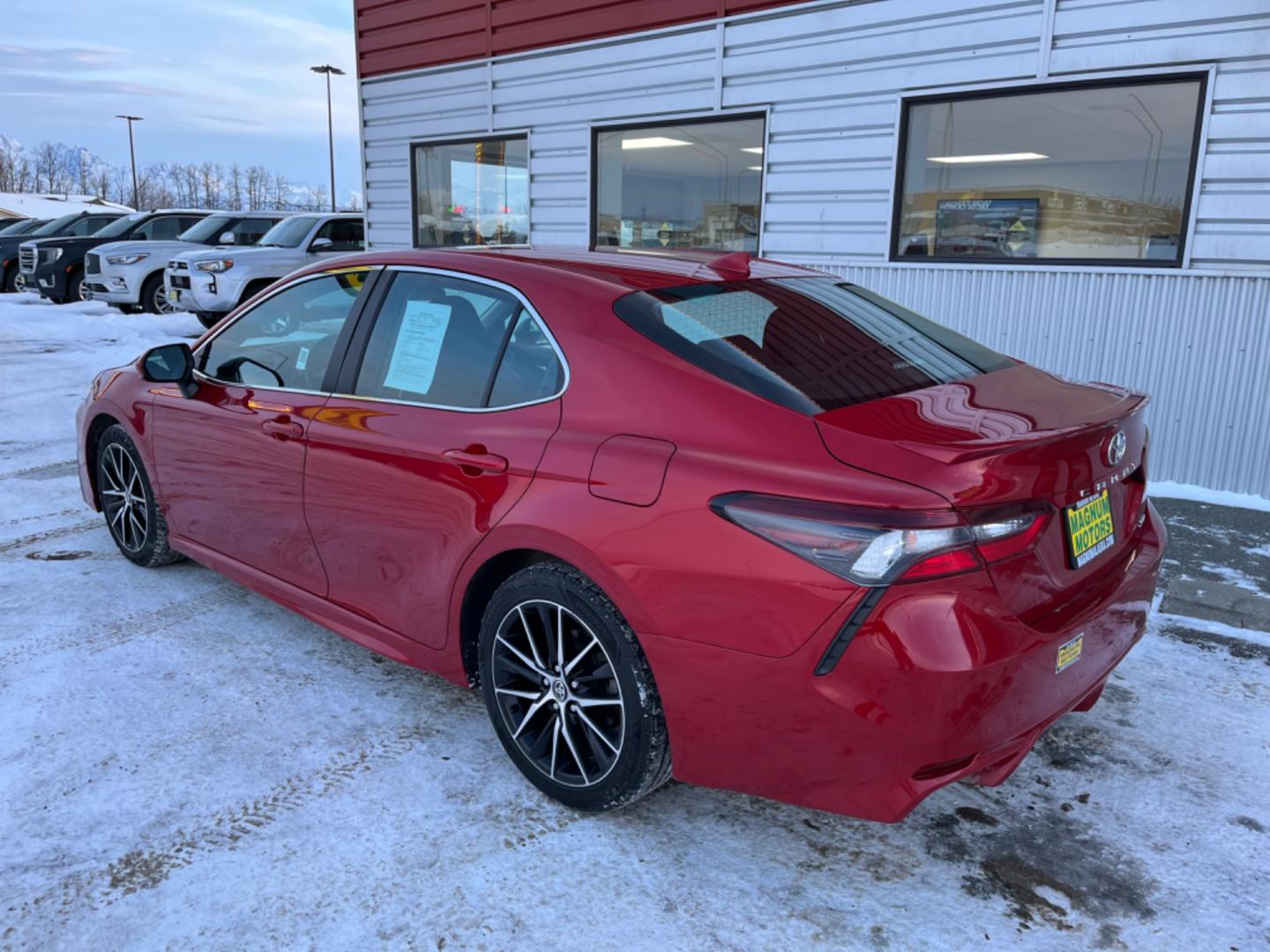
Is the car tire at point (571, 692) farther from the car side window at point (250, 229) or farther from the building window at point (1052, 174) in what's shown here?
the car side window at point (250, 229)

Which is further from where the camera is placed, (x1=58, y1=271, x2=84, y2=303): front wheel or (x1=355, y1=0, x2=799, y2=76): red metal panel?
(x1=58, y1=271, x2=84, y2=303): front wheel

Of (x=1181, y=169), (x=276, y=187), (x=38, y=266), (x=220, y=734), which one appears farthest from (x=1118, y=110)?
(x=276, y=187)

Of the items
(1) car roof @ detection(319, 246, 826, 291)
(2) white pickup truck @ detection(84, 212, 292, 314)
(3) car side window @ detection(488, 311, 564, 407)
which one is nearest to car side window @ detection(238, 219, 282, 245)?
(2) white pickup truck @ detection(84, 212, 292, 314)

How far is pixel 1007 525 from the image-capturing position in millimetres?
2152

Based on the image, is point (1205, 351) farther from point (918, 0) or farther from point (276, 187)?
point (276, 187)

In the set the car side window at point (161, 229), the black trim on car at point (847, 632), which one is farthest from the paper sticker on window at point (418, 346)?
the car side window at point (161, 229)

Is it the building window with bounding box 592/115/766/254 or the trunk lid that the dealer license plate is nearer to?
the trunk lid

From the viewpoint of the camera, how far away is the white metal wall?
5703mm

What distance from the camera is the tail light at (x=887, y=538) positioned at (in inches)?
81.1

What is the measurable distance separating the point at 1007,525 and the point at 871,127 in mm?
5732

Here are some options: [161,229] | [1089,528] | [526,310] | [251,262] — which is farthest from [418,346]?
[161,229]

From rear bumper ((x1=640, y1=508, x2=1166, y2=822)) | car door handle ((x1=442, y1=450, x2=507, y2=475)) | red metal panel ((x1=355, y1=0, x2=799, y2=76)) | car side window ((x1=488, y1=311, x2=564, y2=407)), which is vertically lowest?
rear bumper ((x1=640, y1=508, x2=1166, y2=822))

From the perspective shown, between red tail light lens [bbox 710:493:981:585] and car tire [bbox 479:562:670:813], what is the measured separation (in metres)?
0.60

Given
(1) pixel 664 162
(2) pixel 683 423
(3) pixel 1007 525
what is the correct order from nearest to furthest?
(3) pixel 1007 525
(2) pixel 683 423
(1) pixel 664 162
